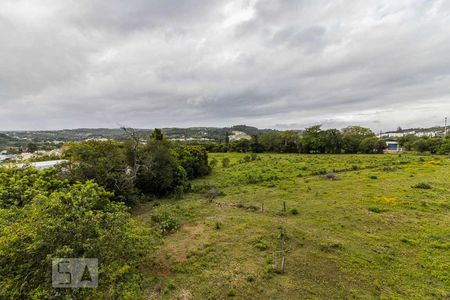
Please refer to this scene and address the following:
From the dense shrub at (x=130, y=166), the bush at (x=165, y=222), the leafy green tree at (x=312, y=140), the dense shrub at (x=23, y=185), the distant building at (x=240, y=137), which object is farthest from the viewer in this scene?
the distant building at (x=240, y=137)

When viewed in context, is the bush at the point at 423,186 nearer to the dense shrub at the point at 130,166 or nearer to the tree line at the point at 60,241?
the dense shrub at the point at 130,166

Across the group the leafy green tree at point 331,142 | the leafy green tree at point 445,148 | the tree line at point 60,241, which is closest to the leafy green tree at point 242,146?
the leafy green tree at point 331,142

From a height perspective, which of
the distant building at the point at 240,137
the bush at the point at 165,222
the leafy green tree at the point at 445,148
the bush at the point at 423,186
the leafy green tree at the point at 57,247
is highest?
the distant building at the point at 240,137

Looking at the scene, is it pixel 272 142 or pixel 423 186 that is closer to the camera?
pixel 423 186

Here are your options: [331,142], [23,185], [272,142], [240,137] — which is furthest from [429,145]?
[23,185]

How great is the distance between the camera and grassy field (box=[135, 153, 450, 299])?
27.7 feet

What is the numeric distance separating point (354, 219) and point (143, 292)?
1292cm

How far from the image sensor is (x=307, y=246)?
1125cm

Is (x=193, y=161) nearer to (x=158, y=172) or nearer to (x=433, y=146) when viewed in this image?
(x=158, y=172)

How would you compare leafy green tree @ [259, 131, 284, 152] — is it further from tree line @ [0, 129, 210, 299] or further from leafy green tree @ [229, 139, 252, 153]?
tree line @ [0, 129, 210, 299]

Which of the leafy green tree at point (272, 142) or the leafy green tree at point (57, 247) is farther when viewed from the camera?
the leafy green tree at point (272, 142)

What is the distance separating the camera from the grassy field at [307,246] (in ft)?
27.7

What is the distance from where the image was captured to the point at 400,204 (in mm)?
16938

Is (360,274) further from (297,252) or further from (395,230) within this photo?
(395,230)
